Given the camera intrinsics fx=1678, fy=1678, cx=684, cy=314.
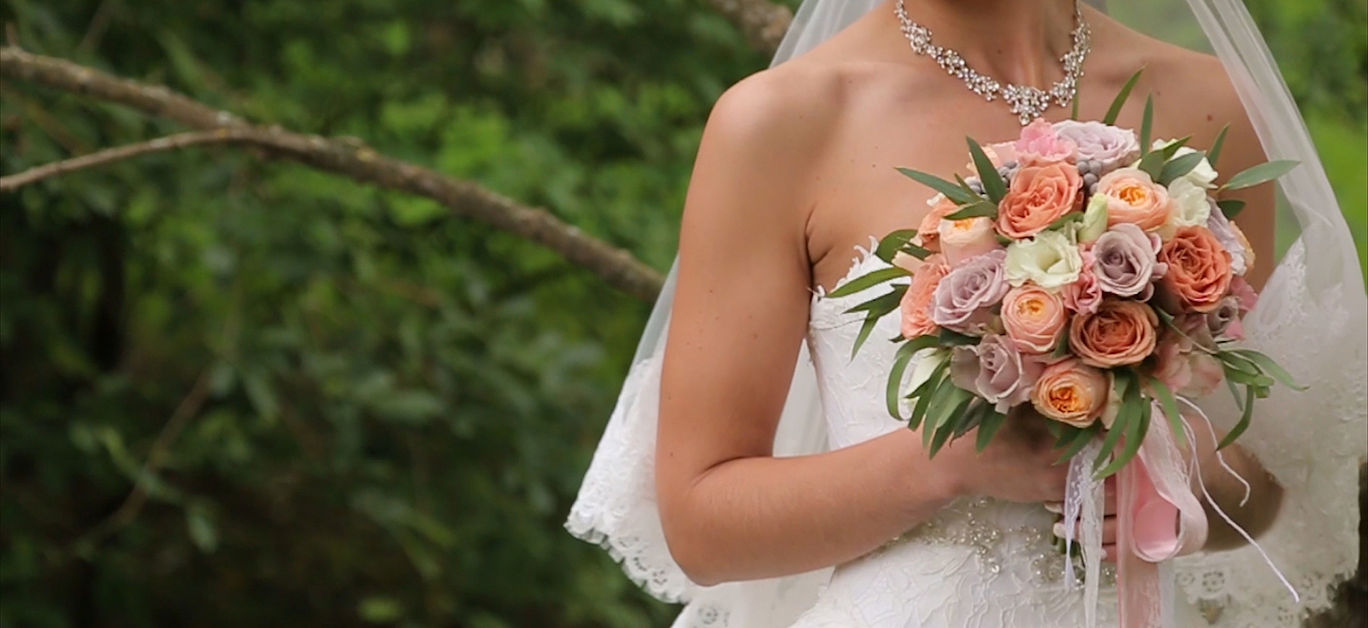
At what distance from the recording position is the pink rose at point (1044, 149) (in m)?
1.33

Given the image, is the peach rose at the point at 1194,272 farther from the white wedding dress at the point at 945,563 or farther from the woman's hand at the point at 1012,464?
the white wedding dress at the point at 945,563

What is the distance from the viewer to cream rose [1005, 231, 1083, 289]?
1284 mm

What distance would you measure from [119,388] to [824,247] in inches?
79.0

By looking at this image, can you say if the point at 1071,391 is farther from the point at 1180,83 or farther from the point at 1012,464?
the point at 1180,83

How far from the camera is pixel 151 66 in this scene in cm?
307

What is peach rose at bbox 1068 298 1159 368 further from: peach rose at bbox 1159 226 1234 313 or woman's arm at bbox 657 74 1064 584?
woman's arm at bbox 657 74 1064 584

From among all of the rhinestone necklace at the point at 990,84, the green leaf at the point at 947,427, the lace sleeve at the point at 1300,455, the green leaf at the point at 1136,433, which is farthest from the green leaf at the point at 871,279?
the lace sleeve at the point at 1300,455

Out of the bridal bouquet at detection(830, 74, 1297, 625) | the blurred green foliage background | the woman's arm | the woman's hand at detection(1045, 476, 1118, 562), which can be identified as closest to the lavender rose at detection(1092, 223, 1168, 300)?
the bridal bouquet at detection(830, 74, 1297, 625)

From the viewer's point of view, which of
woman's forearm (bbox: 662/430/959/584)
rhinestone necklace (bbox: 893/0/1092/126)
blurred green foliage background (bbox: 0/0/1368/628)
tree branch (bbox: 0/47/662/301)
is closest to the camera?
woman's forearm (bbox: 662/430/959/584)

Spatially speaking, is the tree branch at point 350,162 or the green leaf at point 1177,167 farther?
the tree branch at point 350,162

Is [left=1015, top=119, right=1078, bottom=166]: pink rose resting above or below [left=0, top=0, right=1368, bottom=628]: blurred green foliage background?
above

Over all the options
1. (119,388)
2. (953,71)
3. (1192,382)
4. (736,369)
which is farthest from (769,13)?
(119,388)

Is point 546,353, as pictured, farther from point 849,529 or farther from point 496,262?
point 849,529

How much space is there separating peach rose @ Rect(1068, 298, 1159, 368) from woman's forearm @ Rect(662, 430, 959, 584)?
230 millimetres
